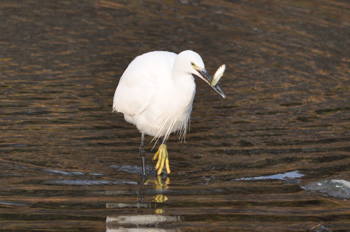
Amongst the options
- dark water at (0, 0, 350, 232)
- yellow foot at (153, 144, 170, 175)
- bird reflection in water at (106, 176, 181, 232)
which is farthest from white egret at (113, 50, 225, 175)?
bird reflection in water at (106, 176, 181, 232)

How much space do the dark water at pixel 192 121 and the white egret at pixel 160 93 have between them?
47cm

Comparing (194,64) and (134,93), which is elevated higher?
(194,64)

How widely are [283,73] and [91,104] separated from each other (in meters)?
3.45

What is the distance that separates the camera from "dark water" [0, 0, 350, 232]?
712 cm

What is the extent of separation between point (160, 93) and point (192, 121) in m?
1.84

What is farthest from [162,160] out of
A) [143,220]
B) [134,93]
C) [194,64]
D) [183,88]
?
[143,220]

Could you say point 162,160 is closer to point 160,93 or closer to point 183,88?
point 160,93

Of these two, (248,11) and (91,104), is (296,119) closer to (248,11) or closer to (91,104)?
(91,104)

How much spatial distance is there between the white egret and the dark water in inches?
18.6

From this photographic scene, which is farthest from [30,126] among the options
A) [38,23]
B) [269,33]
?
[269,33]

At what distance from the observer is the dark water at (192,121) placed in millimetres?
7121

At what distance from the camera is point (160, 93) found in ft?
26.8

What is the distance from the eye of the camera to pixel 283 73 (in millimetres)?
12188

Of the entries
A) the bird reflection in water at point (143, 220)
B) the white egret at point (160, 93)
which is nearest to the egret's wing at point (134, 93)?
the white egret at point (160, 93)
